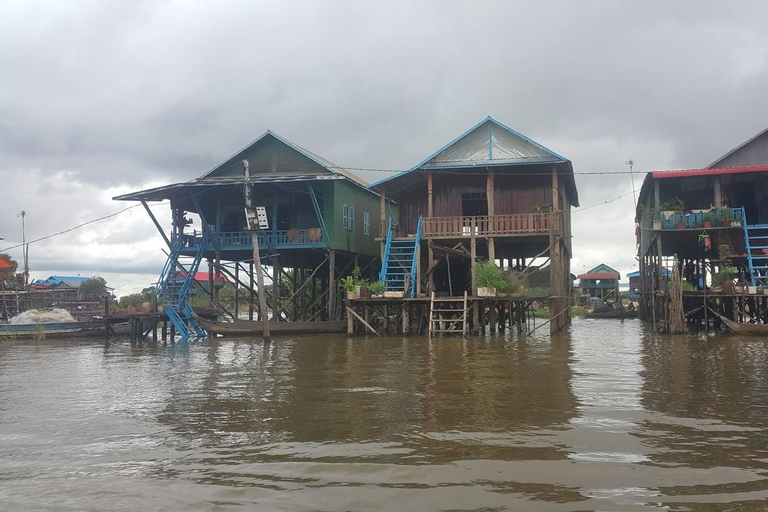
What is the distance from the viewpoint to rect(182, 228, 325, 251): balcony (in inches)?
963

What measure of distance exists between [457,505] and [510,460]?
1.10m

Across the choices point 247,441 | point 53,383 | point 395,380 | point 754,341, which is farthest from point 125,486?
point 754,341

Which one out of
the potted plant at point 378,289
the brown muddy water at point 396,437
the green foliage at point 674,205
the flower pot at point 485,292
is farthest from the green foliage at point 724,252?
the potted plant at point 378,289

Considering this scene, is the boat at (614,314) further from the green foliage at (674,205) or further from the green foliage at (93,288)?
the green foliage at (93,288)

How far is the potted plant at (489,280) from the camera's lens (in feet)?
62.3

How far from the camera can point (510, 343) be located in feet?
53.9

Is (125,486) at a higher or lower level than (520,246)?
lower

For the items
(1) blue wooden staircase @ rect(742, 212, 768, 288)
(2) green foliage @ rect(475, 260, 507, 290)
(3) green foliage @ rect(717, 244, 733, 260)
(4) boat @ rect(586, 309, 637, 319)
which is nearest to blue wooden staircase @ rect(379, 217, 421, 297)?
(2) green foliage @ rect(475, 260, 507, 290)

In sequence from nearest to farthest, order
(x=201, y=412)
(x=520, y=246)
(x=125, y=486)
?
1. (x=125, y=486)
2. (x=201, y=412)
3. (x=520, y=246)

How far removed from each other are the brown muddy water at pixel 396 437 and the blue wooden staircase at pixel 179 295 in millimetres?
10342

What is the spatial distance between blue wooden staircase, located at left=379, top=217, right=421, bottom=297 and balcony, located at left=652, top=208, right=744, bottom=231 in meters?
8.23

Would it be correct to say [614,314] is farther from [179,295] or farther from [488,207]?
[179,295]

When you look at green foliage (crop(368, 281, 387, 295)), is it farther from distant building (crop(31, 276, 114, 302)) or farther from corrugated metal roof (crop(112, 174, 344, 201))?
distant building (crop(31, 276, 114, 302))

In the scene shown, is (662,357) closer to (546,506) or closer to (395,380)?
(395,380)
